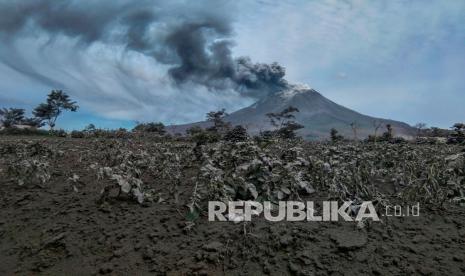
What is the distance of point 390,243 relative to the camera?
3.50 m

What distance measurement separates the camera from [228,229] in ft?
12.4

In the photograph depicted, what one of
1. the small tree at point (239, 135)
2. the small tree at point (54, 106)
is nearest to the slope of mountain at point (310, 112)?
the small tree at point (54, 106)

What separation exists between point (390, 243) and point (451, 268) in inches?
20.5

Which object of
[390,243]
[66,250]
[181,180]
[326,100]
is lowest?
[66,250]

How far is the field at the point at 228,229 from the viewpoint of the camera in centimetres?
330

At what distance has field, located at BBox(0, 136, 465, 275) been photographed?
330cm

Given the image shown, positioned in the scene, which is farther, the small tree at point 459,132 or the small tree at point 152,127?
the small tree at point 152,127

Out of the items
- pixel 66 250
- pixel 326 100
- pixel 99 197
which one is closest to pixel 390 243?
pixel 66 250

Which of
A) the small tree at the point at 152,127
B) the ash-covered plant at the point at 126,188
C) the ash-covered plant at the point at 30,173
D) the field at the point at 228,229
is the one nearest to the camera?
the field at the point at 228,229

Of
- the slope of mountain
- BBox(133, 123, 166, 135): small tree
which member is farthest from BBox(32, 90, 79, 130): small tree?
the slope of mountain

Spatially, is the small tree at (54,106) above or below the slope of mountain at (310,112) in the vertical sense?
below

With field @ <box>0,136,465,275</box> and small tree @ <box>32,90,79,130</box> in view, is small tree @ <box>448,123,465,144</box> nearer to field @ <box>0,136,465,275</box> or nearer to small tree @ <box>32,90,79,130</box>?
field @ <box>0,136,465,275</box>

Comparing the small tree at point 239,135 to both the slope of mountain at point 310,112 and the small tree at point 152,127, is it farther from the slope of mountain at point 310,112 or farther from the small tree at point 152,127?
the slope of mountain at point 310,112

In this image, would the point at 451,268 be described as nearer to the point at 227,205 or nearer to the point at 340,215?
the point at 340,215
